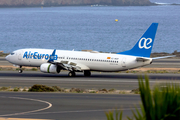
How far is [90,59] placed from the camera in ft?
157

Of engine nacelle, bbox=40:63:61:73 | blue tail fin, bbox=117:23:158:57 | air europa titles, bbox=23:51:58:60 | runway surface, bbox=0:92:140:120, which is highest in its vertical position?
blue tail fin, bbox=117:23:158:57

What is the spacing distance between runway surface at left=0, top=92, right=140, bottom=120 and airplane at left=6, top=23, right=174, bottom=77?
16.5 metres

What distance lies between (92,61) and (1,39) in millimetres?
131278

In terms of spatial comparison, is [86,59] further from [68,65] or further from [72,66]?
A: [68,65]

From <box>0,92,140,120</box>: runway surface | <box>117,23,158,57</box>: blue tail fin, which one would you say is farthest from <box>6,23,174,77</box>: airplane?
<box>0,92,140,120</box>: runway surface

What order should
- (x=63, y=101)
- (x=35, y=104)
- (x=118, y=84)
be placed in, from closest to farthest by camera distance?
(x=35, y=104) < (x=63, y=101) < (x=118, y=84)

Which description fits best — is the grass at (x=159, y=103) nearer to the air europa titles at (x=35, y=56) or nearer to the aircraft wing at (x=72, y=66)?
the aircraft wing at (x=72, y=66)

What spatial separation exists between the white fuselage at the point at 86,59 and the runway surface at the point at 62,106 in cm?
1638

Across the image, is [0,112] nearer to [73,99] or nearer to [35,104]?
[35,104]

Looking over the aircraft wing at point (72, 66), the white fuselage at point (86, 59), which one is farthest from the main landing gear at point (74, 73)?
Result: the white fuselage at point (86, 59)

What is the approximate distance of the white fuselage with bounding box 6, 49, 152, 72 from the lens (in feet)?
148

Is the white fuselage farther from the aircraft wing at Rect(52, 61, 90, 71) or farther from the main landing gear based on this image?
the main landing gear

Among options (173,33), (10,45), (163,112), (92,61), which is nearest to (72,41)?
(10,45)

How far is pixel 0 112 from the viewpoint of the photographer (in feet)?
70.3
